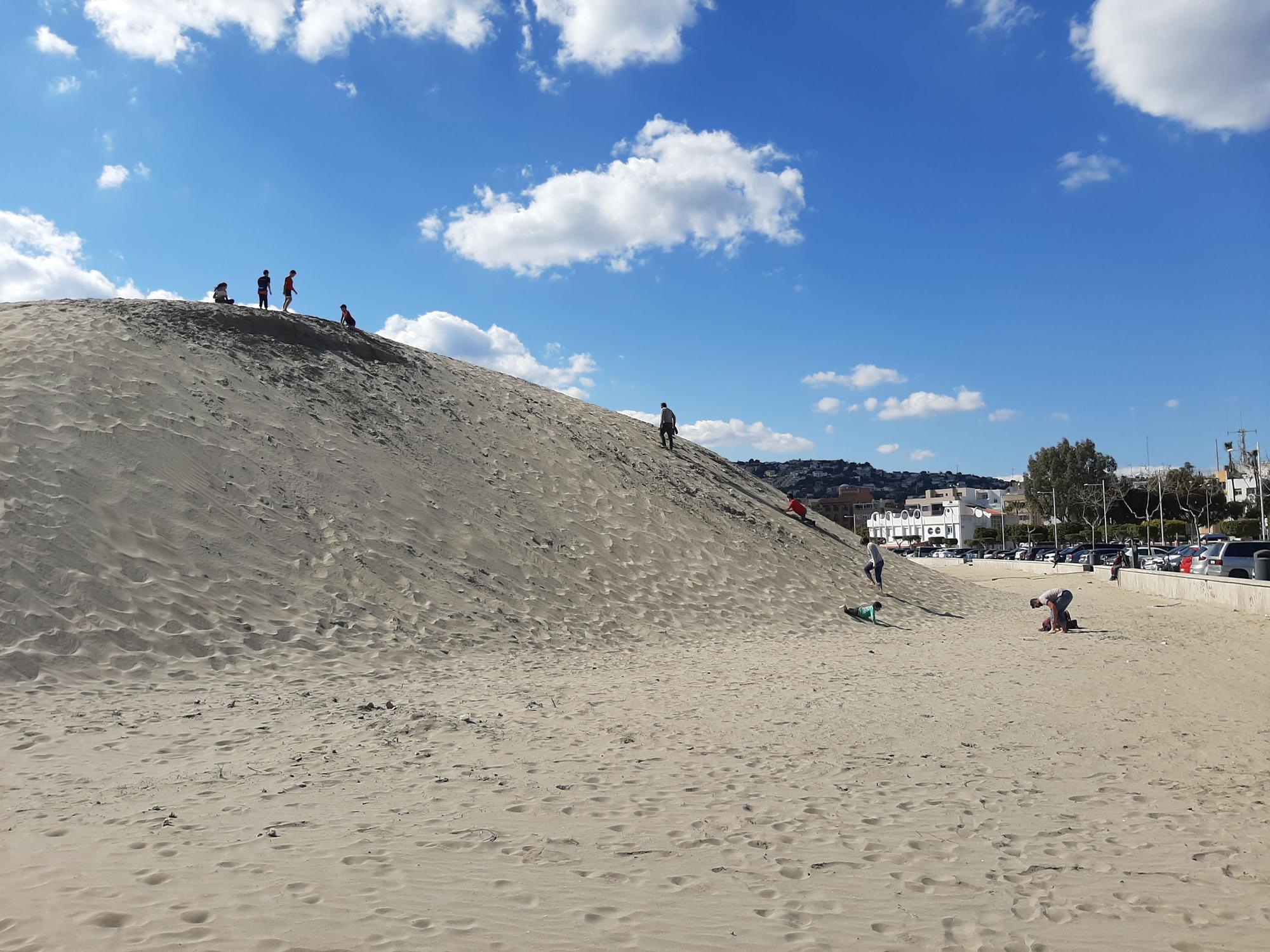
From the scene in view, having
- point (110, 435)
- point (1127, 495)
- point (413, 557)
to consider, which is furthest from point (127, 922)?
point (1127, 495)

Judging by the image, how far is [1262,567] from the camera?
76.3ft

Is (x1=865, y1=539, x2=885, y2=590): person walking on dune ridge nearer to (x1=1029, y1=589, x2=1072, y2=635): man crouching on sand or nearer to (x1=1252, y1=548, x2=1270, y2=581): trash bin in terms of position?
(x1=1029, y1=589, x2=1072, y2=635): man crouching on sand

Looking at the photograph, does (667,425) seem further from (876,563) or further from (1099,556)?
(1099,556)

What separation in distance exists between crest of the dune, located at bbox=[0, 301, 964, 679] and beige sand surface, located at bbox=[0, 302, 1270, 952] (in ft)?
0.32

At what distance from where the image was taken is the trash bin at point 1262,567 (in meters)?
23.1

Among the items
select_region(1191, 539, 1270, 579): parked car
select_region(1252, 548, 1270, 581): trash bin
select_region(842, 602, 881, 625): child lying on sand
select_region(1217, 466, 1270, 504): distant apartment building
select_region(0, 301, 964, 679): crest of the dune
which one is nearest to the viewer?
select_region(0, 301, 964, 679): crest of the dune

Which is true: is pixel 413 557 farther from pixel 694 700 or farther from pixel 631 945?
pixel 631 945

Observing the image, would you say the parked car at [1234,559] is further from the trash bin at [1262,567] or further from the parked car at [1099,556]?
the parked car at [1099,556]

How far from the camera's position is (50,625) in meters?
11.1

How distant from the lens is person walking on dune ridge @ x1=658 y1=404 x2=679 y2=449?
29.2 meters

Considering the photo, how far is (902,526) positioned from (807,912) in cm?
14007

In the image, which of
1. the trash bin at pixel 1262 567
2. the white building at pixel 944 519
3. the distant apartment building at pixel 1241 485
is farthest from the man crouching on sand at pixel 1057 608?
the white building at pixel 944 519

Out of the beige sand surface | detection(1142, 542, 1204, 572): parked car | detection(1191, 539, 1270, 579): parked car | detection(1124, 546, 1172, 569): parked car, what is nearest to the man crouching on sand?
the beige sand surface

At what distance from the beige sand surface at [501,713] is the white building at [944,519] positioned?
101 m
